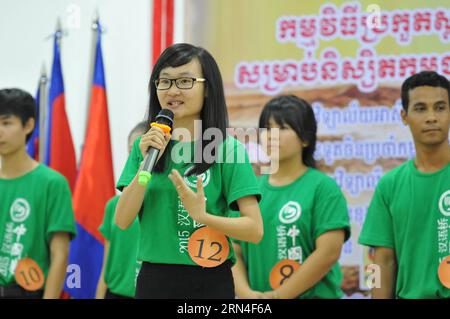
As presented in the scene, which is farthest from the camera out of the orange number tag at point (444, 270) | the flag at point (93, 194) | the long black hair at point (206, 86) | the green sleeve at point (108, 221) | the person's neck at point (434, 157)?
the flag at point (93, 194)

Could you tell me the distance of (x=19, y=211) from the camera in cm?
289

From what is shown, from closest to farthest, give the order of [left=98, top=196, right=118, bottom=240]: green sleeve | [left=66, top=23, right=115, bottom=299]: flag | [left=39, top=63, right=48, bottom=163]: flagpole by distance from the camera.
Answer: [left=98, top=196, right=118, bottom=240]: green sleeve < [left=66, top=23, right=115, bottom=299]: flag < [left=39, top=63, right=48, bottom=163]: flagpole

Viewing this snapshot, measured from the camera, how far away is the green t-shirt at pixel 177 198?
1.93 metres

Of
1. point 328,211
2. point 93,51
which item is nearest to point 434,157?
point 328,211

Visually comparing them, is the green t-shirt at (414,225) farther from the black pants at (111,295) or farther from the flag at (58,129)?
the flag at (58,129)

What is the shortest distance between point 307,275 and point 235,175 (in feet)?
2.80

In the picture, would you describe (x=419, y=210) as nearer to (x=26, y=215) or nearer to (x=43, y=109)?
(x=26, y=215)

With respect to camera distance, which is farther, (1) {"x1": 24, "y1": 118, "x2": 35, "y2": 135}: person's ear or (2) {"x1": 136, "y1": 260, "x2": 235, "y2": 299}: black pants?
(1) {"x1": 24, "y1": 118, "x2": 35, "y2": 135}: person's ear

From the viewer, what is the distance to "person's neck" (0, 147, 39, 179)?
2951 millimetres

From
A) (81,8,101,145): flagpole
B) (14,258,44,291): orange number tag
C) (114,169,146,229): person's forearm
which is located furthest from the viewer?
(81,8,101,145): flagpole

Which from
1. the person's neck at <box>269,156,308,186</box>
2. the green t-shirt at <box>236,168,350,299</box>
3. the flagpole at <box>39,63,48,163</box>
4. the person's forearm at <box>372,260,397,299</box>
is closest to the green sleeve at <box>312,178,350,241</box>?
the green t-shirt at <box>236,168,350,299</box>

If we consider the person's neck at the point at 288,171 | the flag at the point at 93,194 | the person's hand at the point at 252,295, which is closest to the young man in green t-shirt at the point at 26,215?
the flag at the point at 93,194

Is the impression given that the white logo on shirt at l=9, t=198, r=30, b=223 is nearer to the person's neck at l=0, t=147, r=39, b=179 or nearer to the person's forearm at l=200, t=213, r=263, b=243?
the person's neck at l=0, t=147, r=39, b=179

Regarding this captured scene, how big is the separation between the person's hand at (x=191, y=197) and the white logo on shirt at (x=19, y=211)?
1242 millimetres
